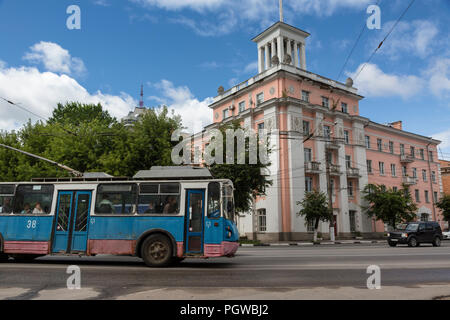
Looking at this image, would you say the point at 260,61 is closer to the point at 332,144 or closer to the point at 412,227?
the point at 332,144

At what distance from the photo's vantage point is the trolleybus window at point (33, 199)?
1193cm

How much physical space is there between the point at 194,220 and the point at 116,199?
9.30 ft

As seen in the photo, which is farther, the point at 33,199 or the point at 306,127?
the point at 306,127

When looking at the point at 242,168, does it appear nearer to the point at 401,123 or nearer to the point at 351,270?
the point at 351,270

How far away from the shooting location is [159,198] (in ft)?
37.0

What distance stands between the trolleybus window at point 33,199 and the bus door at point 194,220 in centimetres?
506

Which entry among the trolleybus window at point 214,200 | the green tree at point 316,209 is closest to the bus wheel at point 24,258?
the trolleybus window at point 214,200

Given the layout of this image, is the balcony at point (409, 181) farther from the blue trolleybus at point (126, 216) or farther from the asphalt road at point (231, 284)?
the blue trolleybus at point (126, 216)

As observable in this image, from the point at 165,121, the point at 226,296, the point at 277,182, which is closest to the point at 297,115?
the point at 277,182

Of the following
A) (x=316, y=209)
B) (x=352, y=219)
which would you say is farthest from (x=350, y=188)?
(x=316, y=209)

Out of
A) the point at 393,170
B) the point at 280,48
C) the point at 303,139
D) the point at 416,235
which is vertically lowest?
the point at 416,235

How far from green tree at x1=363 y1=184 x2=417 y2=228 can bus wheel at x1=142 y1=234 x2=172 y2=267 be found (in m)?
30.7
